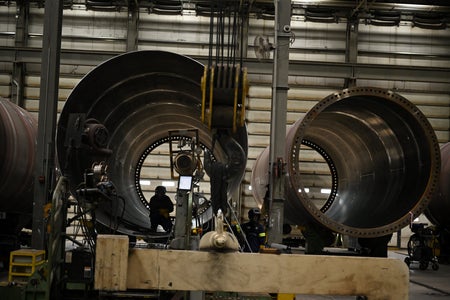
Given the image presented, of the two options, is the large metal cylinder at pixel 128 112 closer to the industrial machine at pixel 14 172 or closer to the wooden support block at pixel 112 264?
the industrial machine at pixel 14 172

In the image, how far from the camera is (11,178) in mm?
7695

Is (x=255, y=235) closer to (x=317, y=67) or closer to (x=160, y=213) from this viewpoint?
(x=160, y=213)

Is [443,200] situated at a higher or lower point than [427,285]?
higher

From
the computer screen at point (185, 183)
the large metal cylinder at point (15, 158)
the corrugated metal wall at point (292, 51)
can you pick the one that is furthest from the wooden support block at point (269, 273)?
the corrugated metal wall at point (292, 51)

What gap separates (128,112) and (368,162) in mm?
3894

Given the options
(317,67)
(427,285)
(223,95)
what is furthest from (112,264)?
(317,67)

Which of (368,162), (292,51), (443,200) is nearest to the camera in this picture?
(368,162)

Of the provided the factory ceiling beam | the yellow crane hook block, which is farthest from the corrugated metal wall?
the yellow crane hook block

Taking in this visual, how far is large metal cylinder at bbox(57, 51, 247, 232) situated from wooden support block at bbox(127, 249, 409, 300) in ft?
12.9

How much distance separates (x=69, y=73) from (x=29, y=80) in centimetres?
109

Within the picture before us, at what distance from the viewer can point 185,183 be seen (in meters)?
6.12

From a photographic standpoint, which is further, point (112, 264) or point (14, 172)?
point (14, 172)

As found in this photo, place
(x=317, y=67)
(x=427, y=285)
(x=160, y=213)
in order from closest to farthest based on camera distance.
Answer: (x=160, y=213), (x=427, y=285), (x=317, y=67)

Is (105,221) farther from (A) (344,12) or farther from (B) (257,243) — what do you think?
(A) (344,12)
